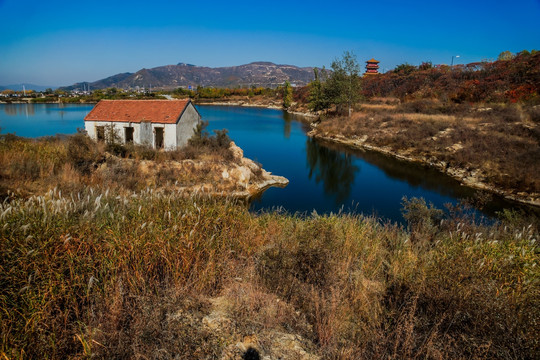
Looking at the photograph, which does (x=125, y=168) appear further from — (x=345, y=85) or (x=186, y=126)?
(x=345, y=85)

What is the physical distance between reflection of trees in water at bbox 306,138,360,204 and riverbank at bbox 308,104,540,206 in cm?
453

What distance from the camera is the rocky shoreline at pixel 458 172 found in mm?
15672

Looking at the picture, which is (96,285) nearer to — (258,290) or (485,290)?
(258,290)

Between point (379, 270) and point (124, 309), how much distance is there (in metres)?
3.10

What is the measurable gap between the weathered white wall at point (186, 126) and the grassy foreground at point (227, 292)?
52.2 ft

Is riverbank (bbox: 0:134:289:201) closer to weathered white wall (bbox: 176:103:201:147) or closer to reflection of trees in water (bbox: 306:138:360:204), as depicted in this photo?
weathered white wall (bbox: 176:103:201:147)

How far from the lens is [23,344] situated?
2.07 m

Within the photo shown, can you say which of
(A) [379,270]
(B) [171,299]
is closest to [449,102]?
(A) [379,270]

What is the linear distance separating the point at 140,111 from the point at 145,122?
1.52 m

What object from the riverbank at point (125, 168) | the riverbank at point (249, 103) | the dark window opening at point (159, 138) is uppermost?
the riverbank at point (249, 103)

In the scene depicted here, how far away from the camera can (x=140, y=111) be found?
1959cm

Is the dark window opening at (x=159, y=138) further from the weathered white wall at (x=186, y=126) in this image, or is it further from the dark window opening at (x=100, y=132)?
the dark window opening at (x=100, y=132)

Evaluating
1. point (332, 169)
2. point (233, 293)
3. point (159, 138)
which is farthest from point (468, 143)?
point (233, 293)

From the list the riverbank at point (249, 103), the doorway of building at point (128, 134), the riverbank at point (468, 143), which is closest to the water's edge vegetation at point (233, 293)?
the riverbank at point (468, 143)
